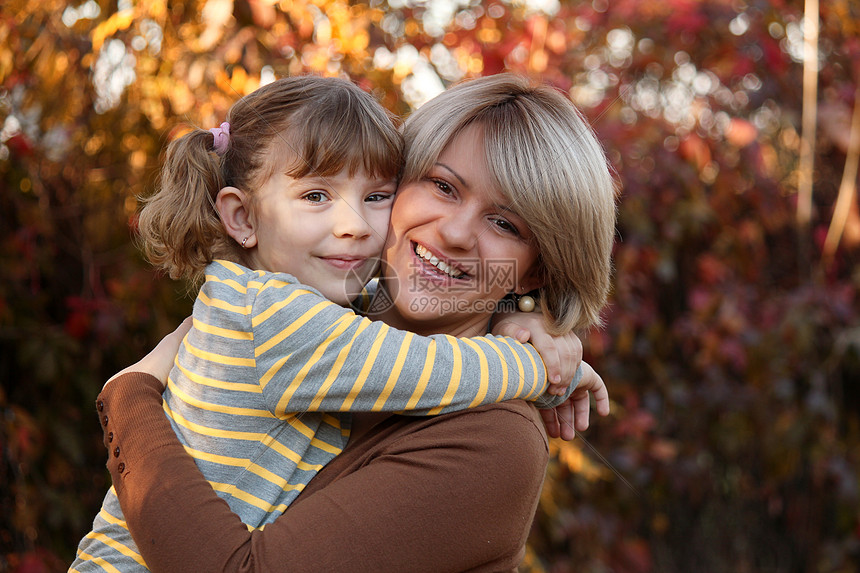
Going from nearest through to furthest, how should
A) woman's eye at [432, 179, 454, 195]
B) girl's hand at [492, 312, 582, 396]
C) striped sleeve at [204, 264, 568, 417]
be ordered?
striped sleeve at [204, 264, 568, 417] → girl's hand at [492, 312, 582, 396] → woman's eye at [432, 179, 454, 195]

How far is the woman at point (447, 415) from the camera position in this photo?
1.28 metres

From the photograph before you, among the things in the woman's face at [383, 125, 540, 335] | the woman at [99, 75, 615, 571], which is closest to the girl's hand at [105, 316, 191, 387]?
the woman at [99, 75, 615, 571]

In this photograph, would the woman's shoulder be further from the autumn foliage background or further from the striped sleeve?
the autumn foliage background

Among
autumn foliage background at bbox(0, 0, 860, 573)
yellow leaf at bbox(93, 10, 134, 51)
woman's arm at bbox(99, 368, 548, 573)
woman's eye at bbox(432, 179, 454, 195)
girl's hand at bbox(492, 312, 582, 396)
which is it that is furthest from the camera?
autumn foliage background at bbox(0, 0, 860, 573)

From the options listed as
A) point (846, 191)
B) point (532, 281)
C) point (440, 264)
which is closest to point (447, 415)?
point (440, 264)

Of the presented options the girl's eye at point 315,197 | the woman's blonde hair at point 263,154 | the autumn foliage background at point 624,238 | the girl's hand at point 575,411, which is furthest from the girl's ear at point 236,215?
the autumn foliage background at point 624,238

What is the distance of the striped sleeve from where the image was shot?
1.37 metres

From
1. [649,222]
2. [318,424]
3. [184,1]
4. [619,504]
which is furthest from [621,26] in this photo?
[318,424]

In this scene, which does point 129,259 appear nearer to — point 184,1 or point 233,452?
point 184,1

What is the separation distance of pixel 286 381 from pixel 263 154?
0.55m

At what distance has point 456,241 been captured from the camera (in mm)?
1626

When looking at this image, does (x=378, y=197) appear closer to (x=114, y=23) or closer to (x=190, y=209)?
(x=190, y=209)

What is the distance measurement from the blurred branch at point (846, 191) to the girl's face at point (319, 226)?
2927 mm

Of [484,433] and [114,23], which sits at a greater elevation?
[114,23]
